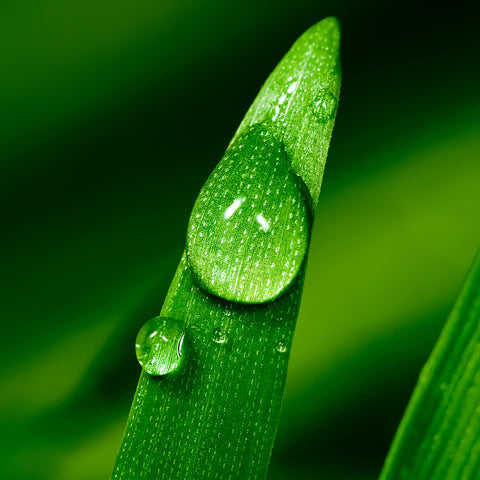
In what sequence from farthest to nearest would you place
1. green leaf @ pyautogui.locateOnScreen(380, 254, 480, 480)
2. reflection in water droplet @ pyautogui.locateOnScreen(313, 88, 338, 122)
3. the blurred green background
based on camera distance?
the blurred green background, reflection in water droplet @ pyautogui.locateOnScreen(313, 88, 338, 122), green leaf @ pyautogui.locateOnScreen(380, 254, 480, 480)

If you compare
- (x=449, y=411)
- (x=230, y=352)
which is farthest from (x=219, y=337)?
(x=449, y=411)

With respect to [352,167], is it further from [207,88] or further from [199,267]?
[199,267]

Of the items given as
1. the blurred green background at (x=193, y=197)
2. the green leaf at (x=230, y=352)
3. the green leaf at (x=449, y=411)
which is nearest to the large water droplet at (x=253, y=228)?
the green leaf at (x=230, y=352)

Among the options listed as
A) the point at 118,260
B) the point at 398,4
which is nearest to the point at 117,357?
the point at 118,260

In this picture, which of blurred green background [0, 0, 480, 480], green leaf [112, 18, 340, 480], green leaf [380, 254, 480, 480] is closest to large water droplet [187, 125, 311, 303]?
green leaf [112, 18, 340, 480]

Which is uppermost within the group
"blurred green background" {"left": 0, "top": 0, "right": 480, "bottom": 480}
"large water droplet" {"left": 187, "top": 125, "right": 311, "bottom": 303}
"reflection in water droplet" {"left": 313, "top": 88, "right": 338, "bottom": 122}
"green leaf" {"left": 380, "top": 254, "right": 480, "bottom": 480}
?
"blurred green background" {"left": 0, "top": 0, "right": 480, "bottom": 480}

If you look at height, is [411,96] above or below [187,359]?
above

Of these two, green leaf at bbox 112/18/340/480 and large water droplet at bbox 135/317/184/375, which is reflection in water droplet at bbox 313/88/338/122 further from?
large water droplet at bbox 135/317/184/375
